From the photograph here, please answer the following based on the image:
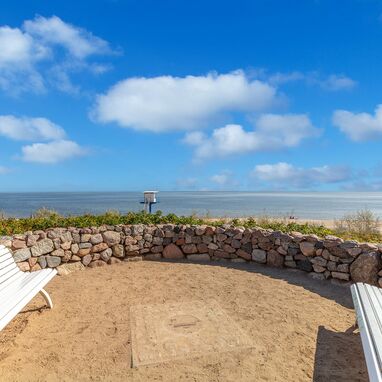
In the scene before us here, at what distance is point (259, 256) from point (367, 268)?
1.93 m

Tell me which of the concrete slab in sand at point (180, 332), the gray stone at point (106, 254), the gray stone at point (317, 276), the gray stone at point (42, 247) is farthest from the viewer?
the gray stone at point (106, 254)

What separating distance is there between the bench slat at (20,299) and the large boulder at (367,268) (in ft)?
14.8

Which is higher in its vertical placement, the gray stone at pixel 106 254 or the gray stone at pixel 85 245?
the gray stone at pixel 85 245

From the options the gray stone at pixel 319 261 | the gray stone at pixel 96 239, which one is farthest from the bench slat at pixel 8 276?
the gray stone at pixel 319 261

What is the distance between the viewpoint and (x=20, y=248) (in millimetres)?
5883

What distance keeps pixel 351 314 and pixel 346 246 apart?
138cm

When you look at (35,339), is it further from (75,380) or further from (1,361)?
(75,380)

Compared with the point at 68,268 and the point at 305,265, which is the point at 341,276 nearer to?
the point at 305,265

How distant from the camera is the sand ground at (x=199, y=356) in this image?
9.65ft

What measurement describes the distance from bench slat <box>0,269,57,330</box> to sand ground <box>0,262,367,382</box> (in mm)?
549

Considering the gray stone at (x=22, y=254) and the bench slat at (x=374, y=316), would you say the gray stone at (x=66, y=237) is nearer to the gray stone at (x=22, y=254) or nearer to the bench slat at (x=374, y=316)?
the gray stone at (x=22, y=254)

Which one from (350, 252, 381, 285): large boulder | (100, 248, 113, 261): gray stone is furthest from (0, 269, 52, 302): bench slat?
(350, 252, 381, 285): large boulder

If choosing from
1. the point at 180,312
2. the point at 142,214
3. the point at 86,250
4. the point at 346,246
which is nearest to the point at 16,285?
the point at 180,312

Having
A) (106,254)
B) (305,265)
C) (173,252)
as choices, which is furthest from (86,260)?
(305,265)
